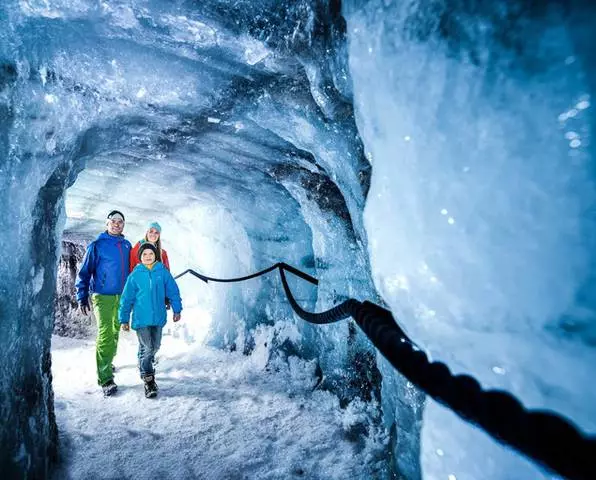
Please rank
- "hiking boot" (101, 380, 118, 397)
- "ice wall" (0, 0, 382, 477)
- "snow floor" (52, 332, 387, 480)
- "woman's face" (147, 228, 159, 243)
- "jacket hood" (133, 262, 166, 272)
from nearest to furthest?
"ice wall" (0, 0, 382, 477) → "snow floor" (52, 332, 387, 480) → "jacket hood" (133, 262, 166, 272) → "hiking boot" (101, 380, 118, 397) → "woman's face" (147, 228, 159, 243)

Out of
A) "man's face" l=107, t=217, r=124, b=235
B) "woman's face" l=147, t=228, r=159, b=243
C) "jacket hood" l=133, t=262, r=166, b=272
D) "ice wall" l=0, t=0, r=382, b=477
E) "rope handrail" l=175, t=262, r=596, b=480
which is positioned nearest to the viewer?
"rope handrail" l=175, t=262, r=596, b=480

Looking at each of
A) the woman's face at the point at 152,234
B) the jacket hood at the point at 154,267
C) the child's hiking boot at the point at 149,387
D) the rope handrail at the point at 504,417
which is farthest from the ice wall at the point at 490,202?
the woman's face at the point at 152,234

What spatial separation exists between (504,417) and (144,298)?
139 inches

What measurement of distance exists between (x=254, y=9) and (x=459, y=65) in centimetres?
135

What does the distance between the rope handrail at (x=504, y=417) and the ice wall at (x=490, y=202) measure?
0.67 feet

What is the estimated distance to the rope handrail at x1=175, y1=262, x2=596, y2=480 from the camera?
627 millimetres

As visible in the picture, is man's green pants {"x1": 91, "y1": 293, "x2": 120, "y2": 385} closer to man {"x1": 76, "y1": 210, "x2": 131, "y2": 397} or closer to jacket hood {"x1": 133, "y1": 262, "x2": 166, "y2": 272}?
man {"x1": 76, "y1": 210, "x2": 131, "y2": 397}

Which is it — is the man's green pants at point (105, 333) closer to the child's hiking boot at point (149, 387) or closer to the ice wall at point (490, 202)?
the child's hiking boot at point (149, 387)

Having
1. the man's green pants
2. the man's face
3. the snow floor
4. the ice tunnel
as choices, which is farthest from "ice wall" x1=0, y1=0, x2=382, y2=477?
the man's green pants

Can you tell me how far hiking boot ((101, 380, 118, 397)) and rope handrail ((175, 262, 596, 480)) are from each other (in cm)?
377

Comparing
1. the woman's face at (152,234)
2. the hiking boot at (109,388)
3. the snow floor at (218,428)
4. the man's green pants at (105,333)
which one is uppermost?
the woman's face at (152,234)

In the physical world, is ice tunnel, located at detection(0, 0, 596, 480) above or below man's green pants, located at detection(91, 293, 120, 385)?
above

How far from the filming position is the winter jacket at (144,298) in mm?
3592

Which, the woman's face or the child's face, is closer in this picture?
the child's face
